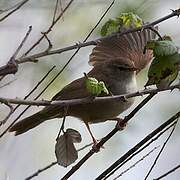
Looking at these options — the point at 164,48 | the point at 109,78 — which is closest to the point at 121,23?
the point at 164,48

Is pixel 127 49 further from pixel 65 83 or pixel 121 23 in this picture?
pixel 65 83

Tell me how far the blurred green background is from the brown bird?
0.71 ft

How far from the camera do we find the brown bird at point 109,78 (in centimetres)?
237

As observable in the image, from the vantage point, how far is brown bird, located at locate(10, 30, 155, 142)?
2371 mm

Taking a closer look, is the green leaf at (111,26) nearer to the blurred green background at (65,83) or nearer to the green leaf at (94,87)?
the green leaf at (94,87)

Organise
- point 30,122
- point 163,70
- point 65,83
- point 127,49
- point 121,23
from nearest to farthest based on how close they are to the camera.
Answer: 1. point 163,70
2. point 121,23
3. point 127,49
4. point 30,122
5. point 65,83

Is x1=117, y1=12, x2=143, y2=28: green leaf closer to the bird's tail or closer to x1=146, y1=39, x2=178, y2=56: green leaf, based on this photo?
x1=146, y1=39, x2=178, y2=56: green leaf

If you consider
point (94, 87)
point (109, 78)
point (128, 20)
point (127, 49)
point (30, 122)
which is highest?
point (109, 78)

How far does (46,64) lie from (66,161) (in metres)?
1.66

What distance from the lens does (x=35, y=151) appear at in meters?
3.97

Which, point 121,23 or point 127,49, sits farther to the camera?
point 127,49

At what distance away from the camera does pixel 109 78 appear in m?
3.09

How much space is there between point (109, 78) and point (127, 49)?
694 millimetres

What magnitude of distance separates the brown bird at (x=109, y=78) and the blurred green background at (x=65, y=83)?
→ 216mm
